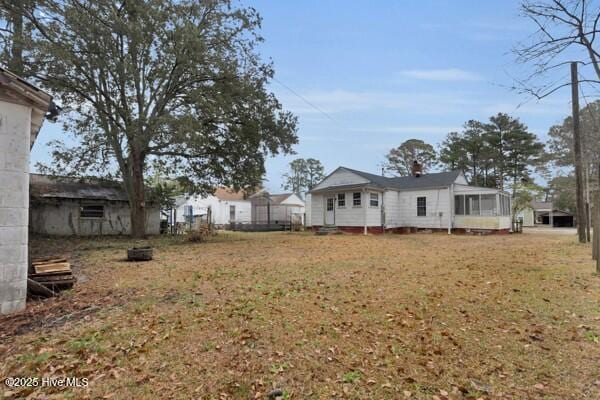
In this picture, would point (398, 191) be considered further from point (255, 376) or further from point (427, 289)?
point (255, 376)

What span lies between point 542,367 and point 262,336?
2797 mm

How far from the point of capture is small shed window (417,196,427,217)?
68.2 ft

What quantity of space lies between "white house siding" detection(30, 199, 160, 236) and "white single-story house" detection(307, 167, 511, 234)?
11.4m

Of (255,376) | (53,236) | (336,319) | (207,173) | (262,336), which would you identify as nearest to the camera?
(255,376)

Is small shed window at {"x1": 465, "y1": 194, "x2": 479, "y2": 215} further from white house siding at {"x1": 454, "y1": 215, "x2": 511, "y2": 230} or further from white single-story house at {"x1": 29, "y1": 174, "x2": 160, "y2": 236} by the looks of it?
white single-story house at {"x1": 29, "y1": 174, "x2": 160, "y2": 236}

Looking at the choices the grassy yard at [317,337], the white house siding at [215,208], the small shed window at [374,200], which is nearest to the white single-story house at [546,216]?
the small shed window at [374,200]

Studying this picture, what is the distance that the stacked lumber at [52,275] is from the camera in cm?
561

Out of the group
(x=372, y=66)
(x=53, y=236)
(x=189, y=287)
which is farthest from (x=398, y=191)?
(x=53, y=236)

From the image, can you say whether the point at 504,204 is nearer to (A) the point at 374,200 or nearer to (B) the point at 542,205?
(A) the point at 374,200

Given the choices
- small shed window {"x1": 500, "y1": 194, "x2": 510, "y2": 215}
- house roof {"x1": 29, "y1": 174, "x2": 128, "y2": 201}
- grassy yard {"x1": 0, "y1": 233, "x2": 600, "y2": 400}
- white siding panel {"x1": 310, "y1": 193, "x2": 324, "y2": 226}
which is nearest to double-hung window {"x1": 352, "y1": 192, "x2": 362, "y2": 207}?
white siding panel {"x1": 310, "y1": 193, "x2": 324, "y2": 226}

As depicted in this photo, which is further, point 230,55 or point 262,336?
point 230,55

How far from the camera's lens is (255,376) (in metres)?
2.90

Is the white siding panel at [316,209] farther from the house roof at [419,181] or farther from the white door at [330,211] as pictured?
the house roof at [419,181]

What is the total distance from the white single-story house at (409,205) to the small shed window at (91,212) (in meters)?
12.8
